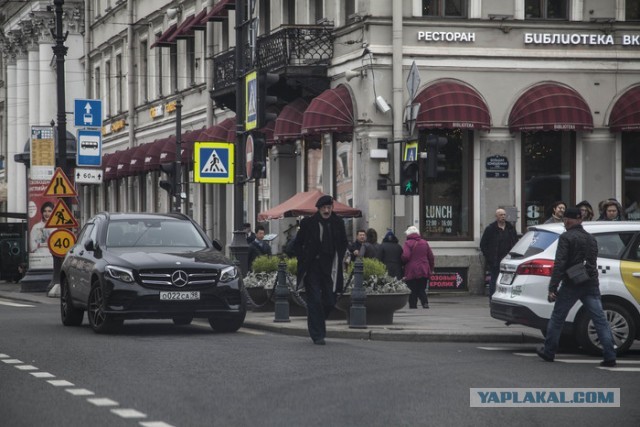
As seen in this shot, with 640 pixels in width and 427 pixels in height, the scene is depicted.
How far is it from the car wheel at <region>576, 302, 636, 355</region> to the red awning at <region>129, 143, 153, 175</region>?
105 feet

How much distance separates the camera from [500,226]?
26859mm

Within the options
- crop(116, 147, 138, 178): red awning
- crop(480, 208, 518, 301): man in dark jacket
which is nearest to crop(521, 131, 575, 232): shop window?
crop(480, 208, 518, 301): man in dark jacket

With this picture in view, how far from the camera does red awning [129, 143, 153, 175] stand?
4822 cm

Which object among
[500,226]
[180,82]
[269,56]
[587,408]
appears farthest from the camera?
[180,82]

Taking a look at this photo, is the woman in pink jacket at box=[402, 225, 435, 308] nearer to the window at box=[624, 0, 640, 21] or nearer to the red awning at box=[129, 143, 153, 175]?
the window at box=[624, 0, 640, 21]

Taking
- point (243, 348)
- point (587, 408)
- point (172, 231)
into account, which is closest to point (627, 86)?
point (172, 231)

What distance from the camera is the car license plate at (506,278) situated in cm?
1759

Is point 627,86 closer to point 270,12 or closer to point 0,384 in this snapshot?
point 270,12

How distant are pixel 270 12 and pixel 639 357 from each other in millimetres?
22967

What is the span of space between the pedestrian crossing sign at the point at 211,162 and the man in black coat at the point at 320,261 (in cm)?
814

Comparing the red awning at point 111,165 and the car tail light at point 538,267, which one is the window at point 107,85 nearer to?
the red awning at point 111,165

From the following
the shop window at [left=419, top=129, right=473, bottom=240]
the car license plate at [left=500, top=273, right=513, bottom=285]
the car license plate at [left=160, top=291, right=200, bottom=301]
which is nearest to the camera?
the car license plate at [left=500, top=273, right=513, bottom=285]

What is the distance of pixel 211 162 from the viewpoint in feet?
84.6

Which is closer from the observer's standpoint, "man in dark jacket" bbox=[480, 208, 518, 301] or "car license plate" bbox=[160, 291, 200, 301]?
"car license plate" bbox=[160, 291, 200, 301]
